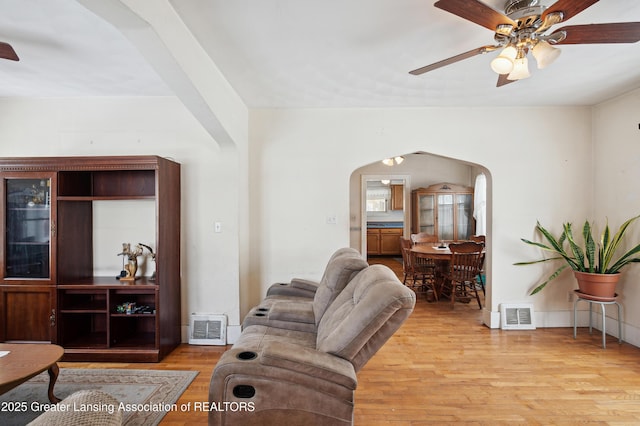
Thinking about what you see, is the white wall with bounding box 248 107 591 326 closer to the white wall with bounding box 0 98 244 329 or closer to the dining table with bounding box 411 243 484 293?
the white wall with bounding box 0 98 244 329

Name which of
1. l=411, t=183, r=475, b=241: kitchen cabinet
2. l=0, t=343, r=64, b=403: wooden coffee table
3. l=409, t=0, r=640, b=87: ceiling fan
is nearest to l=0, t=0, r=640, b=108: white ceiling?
l=409, t=0, r=640, b=87: ceiling fan

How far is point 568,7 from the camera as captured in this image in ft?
5.31

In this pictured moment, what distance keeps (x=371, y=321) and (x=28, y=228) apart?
333cm

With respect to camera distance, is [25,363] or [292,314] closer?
[25,363]

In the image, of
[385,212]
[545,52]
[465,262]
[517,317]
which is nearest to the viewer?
[545,52]

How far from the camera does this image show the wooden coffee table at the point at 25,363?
1.82 metres

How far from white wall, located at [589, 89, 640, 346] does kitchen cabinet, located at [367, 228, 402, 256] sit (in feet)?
17.8

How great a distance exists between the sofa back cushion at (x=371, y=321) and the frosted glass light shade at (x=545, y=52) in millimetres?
1578

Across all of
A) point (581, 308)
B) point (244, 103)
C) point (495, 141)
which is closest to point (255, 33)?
point (244, 103)

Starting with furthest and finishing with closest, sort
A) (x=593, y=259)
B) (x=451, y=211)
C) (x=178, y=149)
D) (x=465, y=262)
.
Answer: (x=451, y=211)
(x=465, y=262)
(x=178, y=149)
(x=593, y=259)

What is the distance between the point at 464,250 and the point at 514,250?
2.16 feet

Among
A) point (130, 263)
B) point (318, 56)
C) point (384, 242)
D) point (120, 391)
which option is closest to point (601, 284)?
point (318, 56)

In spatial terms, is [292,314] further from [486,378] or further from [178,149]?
[178,149]

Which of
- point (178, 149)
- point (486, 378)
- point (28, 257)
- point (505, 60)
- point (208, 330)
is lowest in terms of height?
point (486, 378)
